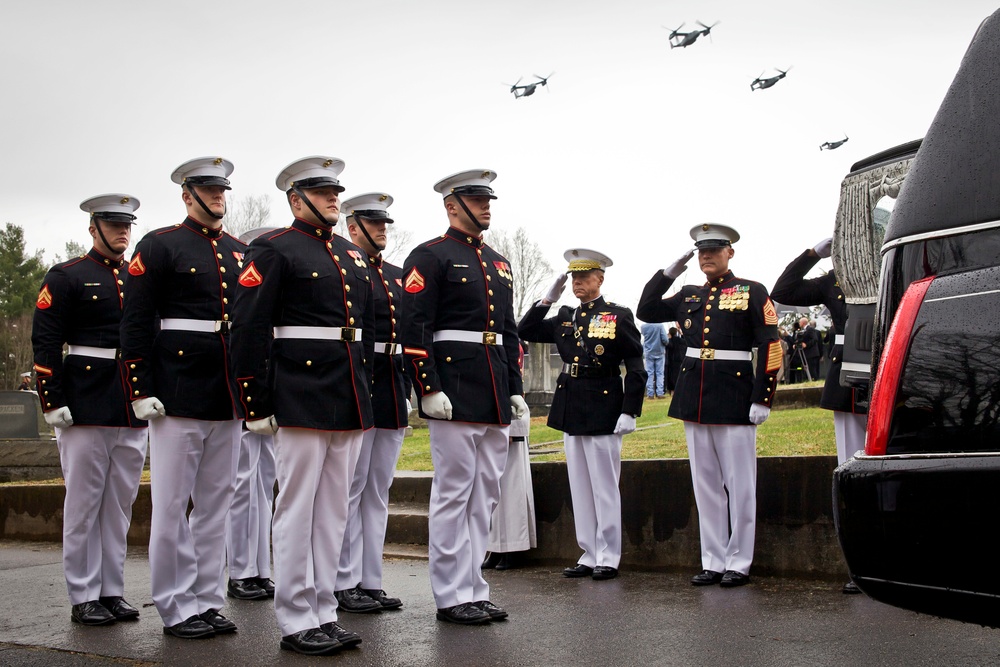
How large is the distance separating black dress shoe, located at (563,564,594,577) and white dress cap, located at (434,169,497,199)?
8.70 feet

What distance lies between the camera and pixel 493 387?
20.3 feet

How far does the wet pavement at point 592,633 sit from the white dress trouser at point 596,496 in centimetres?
40

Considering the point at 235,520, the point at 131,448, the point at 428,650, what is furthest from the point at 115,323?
the point at 428,650

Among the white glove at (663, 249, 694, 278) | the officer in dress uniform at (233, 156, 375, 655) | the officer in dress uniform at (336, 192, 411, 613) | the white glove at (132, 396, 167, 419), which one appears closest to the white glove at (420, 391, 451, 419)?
the officer in dress uniform at (233, 156, 375, 655)

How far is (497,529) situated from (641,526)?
3.37 feet

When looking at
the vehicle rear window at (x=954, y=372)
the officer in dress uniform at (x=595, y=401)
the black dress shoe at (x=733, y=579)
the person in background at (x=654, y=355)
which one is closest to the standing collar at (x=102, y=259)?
the officer in dress uniform at (x=595, y=401)

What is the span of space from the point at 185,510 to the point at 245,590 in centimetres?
144

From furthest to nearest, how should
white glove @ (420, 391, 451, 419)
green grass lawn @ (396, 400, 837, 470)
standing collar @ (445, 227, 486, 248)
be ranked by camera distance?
1. green grass lawn @ (396, 400, 837, 470)
2. standing collar @ (445, 227, 486, 248)
3. white glove @ (420, 391, 451, 419)

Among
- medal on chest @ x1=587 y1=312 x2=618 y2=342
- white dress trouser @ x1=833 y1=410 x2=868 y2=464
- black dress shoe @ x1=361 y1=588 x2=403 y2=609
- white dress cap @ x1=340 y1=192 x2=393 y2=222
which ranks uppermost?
white dress cap @ x1=340 y1=192 x2=393 y2=222

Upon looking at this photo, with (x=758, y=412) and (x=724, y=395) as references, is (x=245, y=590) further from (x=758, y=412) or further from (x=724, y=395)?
(x=758, y=412)

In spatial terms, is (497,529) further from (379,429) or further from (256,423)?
(256,423)

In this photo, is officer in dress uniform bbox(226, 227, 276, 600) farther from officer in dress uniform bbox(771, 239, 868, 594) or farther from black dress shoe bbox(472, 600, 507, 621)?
officer in dress uniform bbox(771, 239, 868, 594)

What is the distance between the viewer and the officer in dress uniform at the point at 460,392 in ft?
19.9

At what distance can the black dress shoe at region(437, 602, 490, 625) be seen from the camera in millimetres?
5859
